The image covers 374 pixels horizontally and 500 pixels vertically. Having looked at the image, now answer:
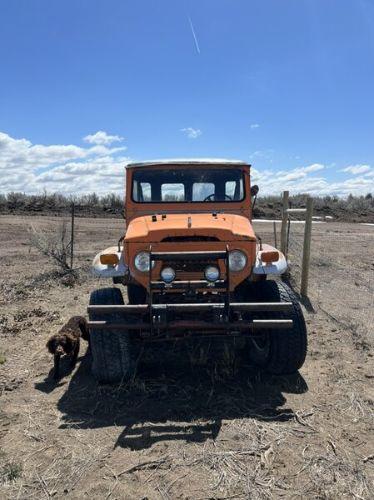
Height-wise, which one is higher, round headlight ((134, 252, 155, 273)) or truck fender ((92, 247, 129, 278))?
round headlight ((134, 252, 155, 273))

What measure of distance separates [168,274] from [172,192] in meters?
1.80

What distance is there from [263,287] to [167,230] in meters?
1.38

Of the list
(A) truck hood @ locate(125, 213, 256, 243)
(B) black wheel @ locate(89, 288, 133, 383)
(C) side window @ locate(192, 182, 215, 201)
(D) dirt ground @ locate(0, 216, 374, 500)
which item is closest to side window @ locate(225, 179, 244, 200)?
(C) side window @ locate(192, 182, 215, 201)

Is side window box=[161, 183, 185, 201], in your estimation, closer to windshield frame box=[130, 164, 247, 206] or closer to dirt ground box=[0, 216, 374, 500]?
windshield frame box=[130, 164, 247, 206]

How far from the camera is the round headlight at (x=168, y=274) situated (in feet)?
14.4

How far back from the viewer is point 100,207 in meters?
31.1

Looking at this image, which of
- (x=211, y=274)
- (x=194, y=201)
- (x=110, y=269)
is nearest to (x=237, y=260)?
(x=211, y=274)

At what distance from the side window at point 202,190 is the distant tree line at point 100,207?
23.0m

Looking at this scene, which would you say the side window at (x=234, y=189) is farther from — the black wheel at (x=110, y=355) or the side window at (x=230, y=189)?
the black wheel at (x=110, y=355)

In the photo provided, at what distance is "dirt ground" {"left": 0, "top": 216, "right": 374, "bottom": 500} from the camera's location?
3127mm

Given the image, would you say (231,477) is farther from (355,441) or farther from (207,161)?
(207,161)

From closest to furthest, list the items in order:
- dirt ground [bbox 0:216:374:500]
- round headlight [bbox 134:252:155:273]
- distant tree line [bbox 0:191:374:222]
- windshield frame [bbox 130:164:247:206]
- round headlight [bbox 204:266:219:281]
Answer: dirt ground [bbox 0:216:374:500], round headlight [bbox 204:266:219:281], round headlight [bbox 134:252:155:273], windshield frame [bbox 130:164:247:206], distant tree line [bbox 0:191:374:222]

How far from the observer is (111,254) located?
479 cm

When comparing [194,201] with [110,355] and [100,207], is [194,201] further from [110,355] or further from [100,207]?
[100,207]
